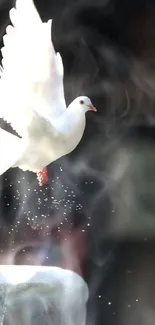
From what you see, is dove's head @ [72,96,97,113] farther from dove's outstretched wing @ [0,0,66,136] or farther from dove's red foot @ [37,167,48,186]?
dove's red foot @ [37,167,48,186]

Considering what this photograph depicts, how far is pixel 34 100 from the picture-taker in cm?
96

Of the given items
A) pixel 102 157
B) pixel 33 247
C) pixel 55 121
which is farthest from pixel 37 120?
pixel 33 247

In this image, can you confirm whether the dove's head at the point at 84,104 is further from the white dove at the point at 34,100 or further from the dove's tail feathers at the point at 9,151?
the dove's tail feathers at the point at 9,151

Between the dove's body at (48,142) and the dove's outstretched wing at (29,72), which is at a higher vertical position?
the dove's outstretched wing at (29,72)

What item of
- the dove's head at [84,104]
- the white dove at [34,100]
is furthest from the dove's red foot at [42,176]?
the dove's head at [84,104]

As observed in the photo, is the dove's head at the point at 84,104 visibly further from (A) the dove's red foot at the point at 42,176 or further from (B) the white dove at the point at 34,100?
(A) the dove's red foot at the point at 42,176

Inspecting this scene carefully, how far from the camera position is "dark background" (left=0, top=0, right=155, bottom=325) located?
3.05 ft

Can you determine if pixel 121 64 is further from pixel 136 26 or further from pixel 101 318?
pixel 101 318

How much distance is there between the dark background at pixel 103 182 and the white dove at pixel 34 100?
0.02 metres

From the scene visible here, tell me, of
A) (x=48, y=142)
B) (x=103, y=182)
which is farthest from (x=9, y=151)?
(x=103, y=182)

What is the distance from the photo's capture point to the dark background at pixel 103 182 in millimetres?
929

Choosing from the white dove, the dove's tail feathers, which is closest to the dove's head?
the white dove

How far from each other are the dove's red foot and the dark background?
0.01 meters

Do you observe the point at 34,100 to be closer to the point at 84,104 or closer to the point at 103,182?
the point at 84,104
